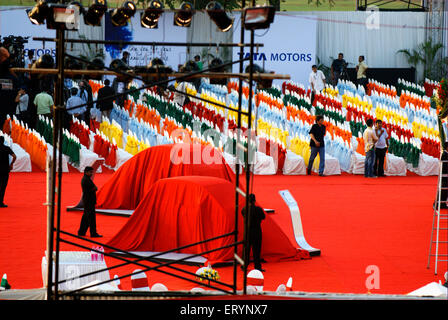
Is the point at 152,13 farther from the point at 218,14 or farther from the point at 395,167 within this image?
the point at 395,167

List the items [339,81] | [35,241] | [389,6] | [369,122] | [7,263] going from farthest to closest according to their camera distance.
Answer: [389,6], [339,81], [369,122], [35,241], [7,263]

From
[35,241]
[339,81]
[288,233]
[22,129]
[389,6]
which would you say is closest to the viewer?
[35,241]

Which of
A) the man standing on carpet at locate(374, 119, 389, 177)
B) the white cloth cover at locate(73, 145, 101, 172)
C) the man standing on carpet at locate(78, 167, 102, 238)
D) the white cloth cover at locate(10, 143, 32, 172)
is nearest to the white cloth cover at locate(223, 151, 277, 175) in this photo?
the man standing on carpet at locate(374, 119, 389, 177)

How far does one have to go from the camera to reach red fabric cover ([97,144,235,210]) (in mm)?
15219

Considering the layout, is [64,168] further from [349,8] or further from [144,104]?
[349,8]

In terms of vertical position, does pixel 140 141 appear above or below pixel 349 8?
below

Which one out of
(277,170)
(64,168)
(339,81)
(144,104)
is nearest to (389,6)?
(339,81)

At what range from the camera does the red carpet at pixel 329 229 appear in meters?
11.4

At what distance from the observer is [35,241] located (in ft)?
44.3

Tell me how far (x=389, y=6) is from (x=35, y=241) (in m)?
33.5

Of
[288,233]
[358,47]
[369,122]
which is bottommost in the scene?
[288,233]

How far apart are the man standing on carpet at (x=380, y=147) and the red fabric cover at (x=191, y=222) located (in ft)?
30.9

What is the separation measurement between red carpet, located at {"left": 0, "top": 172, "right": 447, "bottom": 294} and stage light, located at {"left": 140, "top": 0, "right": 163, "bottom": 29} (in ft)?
11.3

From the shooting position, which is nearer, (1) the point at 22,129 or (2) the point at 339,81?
(1) the point at 22,129
